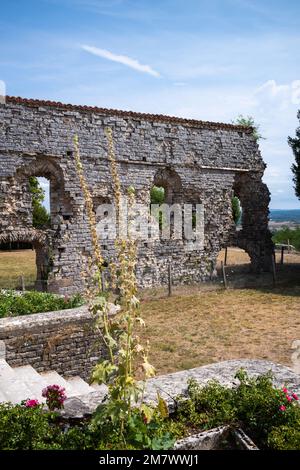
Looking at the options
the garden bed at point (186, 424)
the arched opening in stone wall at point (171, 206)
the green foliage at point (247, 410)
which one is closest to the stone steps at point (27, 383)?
the garden bed at point (186, 424)

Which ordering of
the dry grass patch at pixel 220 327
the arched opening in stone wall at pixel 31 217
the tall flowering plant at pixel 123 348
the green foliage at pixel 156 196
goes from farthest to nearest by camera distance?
the green foliage at pixel 156 196 < the arched opening in stone wall at pixel 31 217 < the dry grass patch at pixel 220 327 < the tall flowering plant at pixel 123 348

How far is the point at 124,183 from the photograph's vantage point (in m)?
16.6

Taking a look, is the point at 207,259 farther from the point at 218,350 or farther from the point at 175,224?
the point at 218,350

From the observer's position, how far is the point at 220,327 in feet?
39.4

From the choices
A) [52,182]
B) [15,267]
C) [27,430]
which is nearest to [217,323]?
[52,182]

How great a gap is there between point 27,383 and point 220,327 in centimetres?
674

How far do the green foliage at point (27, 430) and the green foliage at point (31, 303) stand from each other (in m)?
4.46

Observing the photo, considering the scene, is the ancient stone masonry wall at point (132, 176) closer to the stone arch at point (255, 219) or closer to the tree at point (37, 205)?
the stone arch at point (255, 219)

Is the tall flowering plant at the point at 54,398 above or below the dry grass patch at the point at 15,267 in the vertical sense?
above

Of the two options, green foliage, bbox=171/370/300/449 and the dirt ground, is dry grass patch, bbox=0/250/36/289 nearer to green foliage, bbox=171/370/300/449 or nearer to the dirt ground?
the dirt ground

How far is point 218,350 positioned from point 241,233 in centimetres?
1141

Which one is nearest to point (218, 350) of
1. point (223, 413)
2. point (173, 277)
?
point (223, 413)

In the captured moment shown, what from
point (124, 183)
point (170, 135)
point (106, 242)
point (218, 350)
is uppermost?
point (170, 135)

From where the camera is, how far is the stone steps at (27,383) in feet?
18.7
